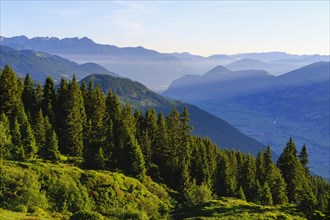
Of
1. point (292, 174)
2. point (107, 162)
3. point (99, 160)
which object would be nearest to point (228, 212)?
point (99, 160)

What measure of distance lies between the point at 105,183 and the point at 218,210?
23.2m

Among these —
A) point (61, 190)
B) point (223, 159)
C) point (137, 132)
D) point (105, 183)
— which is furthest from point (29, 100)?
point (223, 159)

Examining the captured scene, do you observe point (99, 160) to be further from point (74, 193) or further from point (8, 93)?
point (8, 93)

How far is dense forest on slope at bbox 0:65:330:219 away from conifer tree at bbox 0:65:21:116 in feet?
0.74

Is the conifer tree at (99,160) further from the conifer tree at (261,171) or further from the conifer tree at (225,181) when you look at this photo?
the conifer tree at (261,171)

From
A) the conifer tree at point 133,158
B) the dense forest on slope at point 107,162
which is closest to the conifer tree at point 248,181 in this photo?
the dense forest on slope at point 107,162

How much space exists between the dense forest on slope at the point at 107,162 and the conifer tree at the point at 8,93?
226mm

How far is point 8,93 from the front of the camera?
92.4 metres

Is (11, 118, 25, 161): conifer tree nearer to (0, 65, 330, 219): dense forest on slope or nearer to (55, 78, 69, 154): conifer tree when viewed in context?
(0, 65, 330, 219): dense forest on slope

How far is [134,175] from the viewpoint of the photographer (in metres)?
91.4

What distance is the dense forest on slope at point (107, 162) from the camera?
66.2 metres

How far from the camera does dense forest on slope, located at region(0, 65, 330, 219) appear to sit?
6619 cm

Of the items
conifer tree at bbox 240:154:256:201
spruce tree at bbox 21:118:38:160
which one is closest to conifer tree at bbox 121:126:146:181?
spruce tree at bbox 21:118:38:160

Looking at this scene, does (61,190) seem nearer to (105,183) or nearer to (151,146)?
(105,183)
